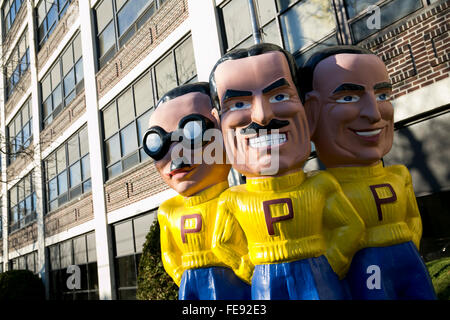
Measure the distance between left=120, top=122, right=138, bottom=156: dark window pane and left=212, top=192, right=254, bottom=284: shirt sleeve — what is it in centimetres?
747

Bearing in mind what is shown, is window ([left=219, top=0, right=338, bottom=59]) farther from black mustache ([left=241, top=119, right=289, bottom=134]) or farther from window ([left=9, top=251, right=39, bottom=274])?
window ([left=9, top=251, right=39, bottom=274])

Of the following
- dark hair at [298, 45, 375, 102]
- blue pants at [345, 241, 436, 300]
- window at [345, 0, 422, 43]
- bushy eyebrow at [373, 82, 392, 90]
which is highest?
window at [345, 0, 422, 43]

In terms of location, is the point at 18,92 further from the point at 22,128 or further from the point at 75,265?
the point at 75,265

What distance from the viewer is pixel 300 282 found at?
2.78m

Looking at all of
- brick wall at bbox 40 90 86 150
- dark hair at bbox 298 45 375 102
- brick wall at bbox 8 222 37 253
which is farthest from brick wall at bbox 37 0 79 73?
dark hair at bbox 298 45 375 102

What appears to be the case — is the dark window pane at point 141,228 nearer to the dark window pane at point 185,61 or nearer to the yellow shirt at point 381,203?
the dark window pane at point 185,61

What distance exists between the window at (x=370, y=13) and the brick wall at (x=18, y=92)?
15.7 meters

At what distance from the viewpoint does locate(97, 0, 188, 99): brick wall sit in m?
9.11

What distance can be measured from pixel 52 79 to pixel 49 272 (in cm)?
734

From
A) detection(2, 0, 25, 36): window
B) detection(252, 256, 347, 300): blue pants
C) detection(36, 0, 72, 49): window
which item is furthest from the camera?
detection(2, 0, 25, 36): window

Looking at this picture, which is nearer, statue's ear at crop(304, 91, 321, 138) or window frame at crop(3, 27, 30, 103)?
statue's ear at crop(304, 91, 321, 138)

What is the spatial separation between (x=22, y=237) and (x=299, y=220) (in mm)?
17907

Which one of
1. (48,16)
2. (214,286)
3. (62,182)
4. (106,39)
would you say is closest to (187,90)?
(214,286)

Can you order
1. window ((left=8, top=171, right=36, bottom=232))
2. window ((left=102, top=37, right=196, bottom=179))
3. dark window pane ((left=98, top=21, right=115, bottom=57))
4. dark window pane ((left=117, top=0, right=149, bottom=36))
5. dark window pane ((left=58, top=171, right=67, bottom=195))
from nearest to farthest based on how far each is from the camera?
window ((left=102, top=37, right=196, bottom=179)) → dark window pane ((left=117, top=0, right=149, bottom=36)) → dark window pane ((left=98, top=21, right=115, bottom=57)) → dark window pane ((left=58, top=171, right=67, bottom=195)) → window ((left=8, top=171, right=36, bottom=232))
